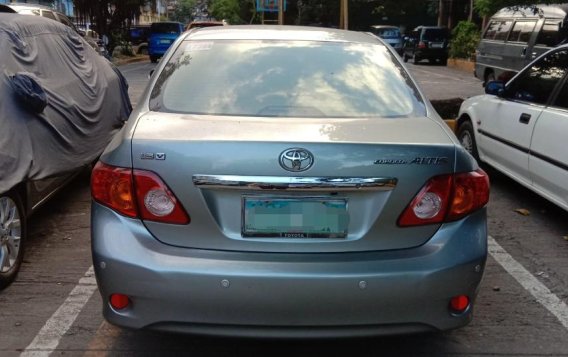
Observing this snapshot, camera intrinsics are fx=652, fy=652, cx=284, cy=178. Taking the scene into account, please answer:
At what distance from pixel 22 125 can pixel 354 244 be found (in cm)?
267

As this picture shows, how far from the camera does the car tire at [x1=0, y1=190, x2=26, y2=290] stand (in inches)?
158

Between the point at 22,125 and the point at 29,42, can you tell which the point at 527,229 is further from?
the point at 29,42

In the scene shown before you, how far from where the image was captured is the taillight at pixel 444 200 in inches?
109

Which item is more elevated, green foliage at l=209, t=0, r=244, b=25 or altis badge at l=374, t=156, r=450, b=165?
altis badge at l=374, t=156, r=450, b=165

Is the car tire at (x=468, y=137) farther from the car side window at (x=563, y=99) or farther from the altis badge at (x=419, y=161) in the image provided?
the altis badge at (x=419, y=161)

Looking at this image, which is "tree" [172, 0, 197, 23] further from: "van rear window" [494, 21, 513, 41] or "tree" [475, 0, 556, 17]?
"tree" [475, 0, 556, 17]

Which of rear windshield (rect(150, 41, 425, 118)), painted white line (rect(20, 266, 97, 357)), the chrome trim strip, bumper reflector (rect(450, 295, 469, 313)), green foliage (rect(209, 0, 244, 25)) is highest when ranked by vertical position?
rear windshield (rect(150, 41, 425, 118))

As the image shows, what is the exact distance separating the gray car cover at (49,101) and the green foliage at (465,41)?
2224 cm

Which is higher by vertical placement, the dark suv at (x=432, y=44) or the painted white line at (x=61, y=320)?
the painted white line at (x=61, y=320)

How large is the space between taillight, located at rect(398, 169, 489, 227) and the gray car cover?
248cm

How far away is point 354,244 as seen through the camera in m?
2.72

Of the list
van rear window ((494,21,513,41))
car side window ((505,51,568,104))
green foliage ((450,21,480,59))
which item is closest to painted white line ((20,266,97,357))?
car side window ((505,51,568,104))

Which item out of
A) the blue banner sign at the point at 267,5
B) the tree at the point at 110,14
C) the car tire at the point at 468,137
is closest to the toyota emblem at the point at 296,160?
Answer: the car tire at the point at 468,137

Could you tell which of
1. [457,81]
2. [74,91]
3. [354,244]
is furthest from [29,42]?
[457,81]
